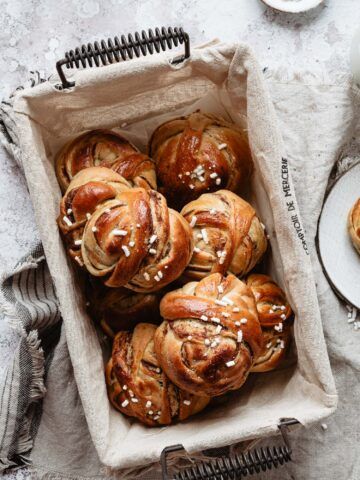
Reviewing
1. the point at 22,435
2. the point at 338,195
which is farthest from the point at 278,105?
the point at 22,435

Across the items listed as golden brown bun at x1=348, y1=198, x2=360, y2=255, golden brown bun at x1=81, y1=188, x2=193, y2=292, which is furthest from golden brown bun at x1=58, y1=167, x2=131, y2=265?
golden brown bun at x1=348, y1=198, x2=360, y2=255

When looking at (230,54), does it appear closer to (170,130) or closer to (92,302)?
(170,130)

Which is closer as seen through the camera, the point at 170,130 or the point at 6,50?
the point at 170,130

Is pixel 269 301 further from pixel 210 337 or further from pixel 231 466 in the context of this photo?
pixel 231 466

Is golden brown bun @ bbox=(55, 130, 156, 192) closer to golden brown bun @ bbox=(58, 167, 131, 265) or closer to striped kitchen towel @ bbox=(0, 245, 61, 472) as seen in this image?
golden brown bun @ bbox=(58, 167, 131, 265)

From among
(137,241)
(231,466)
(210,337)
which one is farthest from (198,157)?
(231,466)

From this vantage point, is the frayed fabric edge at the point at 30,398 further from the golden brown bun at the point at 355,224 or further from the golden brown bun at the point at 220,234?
the golden brown bun at the point at 355,224
